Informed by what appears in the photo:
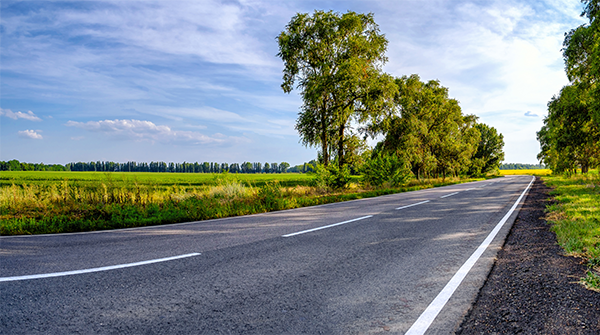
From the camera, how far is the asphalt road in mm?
2721

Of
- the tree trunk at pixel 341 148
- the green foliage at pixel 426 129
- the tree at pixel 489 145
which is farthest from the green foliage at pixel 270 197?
the tree at pixel 489 145

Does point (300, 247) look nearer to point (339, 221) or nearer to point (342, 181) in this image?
point (339, 221)

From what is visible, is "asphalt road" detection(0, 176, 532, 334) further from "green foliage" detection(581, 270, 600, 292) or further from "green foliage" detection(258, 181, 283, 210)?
"green foliage" detection(258, 181, 283, 210)

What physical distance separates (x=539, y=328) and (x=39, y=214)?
34.7 feet

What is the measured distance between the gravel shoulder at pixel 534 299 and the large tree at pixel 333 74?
58.7 ft

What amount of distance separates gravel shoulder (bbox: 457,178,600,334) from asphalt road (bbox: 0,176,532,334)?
18 cm

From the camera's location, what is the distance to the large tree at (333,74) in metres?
21.6

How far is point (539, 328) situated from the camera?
8.64 ft

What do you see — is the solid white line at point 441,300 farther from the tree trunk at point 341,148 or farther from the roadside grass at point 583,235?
the tree trunk at point 341,148

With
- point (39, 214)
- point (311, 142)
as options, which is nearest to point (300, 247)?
point (39, 214)

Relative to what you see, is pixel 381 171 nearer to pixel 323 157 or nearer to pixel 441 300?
pixel 323 157

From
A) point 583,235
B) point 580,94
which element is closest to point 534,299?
point 583,235

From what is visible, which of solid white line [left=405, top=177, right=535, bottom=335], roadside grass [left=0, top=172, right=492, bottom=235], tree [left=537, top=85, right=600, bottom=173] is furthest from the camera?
tree [left=537, top=85, right=600, bottom=173]

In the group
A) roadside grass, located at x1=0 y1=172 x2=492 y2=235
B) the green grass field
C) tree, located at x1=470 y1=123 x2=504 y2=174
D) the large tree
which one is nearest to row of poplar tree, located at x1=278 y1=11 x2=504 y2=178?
the large tree
